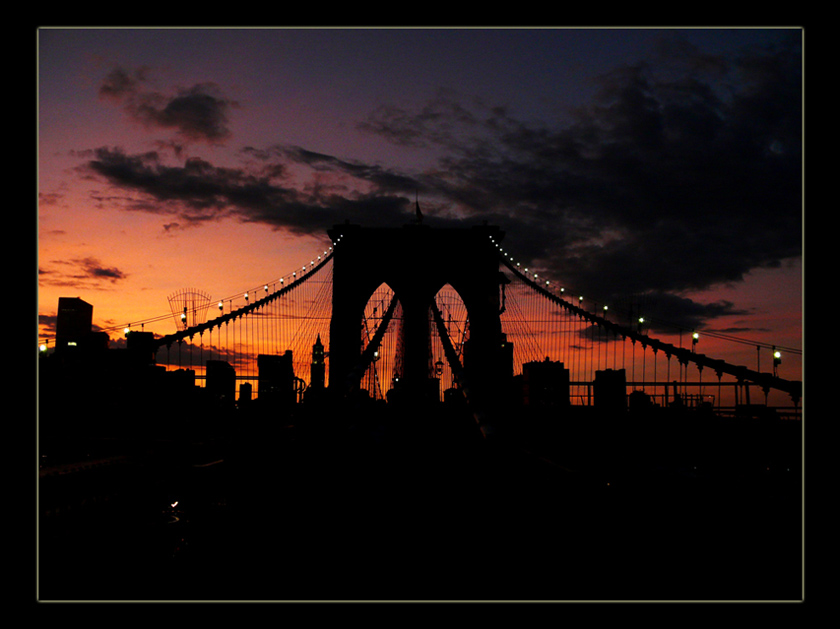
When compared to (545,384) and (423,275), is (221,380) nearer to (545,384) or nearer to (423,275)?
(423,275)

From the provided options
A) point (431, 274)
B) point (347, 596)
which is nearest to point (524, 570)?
point (347, 596)

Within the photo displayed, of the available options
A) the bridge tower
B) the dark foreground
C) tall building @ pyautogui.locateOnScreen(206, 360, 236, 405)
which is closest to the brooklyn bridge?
the dark foreground

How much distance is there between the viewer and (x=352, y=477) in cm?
1931

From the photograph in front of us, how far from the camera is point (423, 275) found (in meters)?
50.5

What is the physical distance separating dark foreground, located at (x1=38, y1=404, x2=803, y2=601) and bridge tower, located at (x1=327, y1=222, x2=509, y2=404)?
86.9 feet

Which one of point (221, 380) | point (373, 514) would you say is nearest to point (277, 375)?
point (221, 380)

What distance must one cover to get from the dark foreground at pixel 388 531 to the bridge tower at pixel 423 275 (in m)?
26.5

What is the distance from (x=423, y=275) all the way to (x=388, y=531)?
37.6m

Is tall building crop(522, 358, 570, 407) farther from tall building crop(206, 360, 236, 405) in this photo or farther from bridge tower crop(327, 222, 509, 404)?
tall building crop(206, 360, 236, 405)

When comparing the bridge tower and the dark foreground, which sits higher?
the bridge tower

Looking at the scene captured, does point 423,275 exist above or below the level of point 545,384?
above

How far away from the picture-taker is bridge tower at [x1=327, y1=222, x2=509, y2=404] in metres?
48.3
